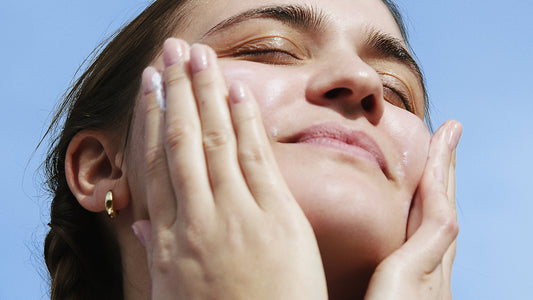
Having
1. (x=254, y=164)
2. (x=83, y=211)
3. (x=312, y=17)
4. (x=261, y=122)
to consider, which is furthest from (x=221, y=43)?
(x=83, y=211)

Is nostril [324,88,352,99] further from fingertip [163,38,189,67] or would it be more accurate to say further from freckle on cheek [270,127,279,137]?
fingertip [163,38,189,67]

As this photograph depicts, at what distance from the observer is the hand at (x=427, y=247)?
1.99 m

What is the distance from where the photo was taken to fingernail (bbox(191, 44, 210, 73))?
1.89 meters

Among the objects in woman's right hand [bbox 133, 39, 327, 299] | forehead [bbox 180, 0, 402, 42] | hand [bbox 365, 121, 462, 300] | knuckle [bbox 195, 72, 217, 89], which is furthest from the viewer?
forehead [bbox 180, 0, 402, 42]

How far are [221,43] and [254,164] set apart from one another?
0.73 m

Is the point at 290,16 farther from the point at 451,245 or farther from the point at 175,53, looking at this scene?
the point at 451,245

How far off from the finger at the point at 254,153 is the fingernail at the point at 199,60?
0.13 metres

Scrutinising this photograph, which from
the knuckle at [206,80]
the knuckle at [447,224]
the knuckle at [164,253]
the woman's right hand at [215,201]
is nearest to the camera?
the woman's right hand at [215,201]

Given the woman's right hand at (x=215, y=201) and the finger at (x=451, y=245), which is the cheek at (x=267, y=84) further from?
the finger at (x=451, y=245)

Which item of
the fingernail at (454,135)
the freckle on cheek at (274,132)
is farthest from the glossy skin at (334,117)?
the fingernail at (454,135)

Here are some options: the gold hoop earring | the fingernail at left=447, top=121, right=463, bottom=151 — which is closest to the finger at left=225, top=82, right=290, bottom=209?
the gold hoop earring

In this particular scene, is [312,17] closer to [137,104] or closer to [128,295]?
[137,104]

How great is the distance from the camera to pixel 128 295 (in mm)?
2506

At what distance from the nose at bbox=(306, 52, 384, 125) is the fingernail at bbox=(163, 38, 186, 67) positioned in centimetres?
48
